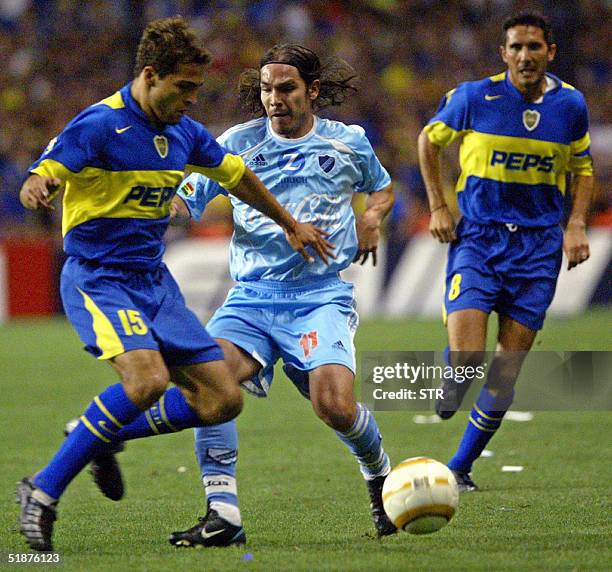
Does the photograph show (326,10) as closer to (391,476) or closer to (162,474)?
(162,474)

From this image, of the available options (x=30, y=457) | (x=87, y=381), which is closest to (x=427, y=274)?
(x=87, y=381)

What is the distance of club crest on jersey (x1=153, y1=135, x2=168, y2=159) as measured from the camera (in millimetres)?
4961

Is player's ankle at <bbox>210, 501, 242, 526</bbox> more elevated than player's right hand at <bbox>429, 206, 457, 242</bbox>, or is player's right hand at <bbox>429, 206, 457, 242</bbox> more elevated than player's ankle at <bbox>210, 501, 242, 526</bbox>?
player's right hand at <bbox>429, 206, 457, 242</bbox>

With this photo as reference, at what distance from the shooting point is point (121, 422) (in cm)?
480

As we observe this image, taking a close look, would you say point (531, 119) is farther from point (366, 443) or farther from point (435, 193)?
point (366, 443)

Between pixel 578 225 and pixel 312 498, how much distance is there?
203 centimetres

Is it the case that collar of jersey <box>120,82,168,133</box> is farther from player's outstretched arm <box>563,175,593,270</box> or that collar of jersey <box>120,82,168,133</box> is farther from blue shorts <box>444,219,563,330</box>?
player's outstretched arm <box>563,175,593,270</box>

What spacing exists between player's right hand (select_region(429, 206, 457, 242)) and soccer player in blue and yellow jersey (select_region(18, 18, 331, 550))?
1757 millimetres

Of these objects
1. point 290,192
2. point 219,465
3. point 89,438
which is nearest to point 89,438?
point 89,438

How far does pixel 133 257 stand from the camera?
16.3ft

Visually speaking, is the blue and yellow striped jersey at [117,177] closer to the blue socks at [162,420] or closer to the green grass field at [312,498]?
the blue socks at [162,420]

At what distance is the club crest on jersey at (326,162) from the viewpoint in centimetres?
577

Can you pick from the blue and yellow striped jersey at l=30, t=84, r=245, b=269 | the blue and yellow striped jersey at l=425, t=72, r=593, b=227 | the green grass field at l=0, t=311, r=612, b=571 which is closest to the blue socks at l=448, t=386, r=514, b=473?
the green grass field at l=0, t=311, r=612, b=571

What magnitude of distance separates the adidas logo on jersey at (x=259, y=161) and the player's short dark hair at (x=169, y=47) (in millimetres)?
967
